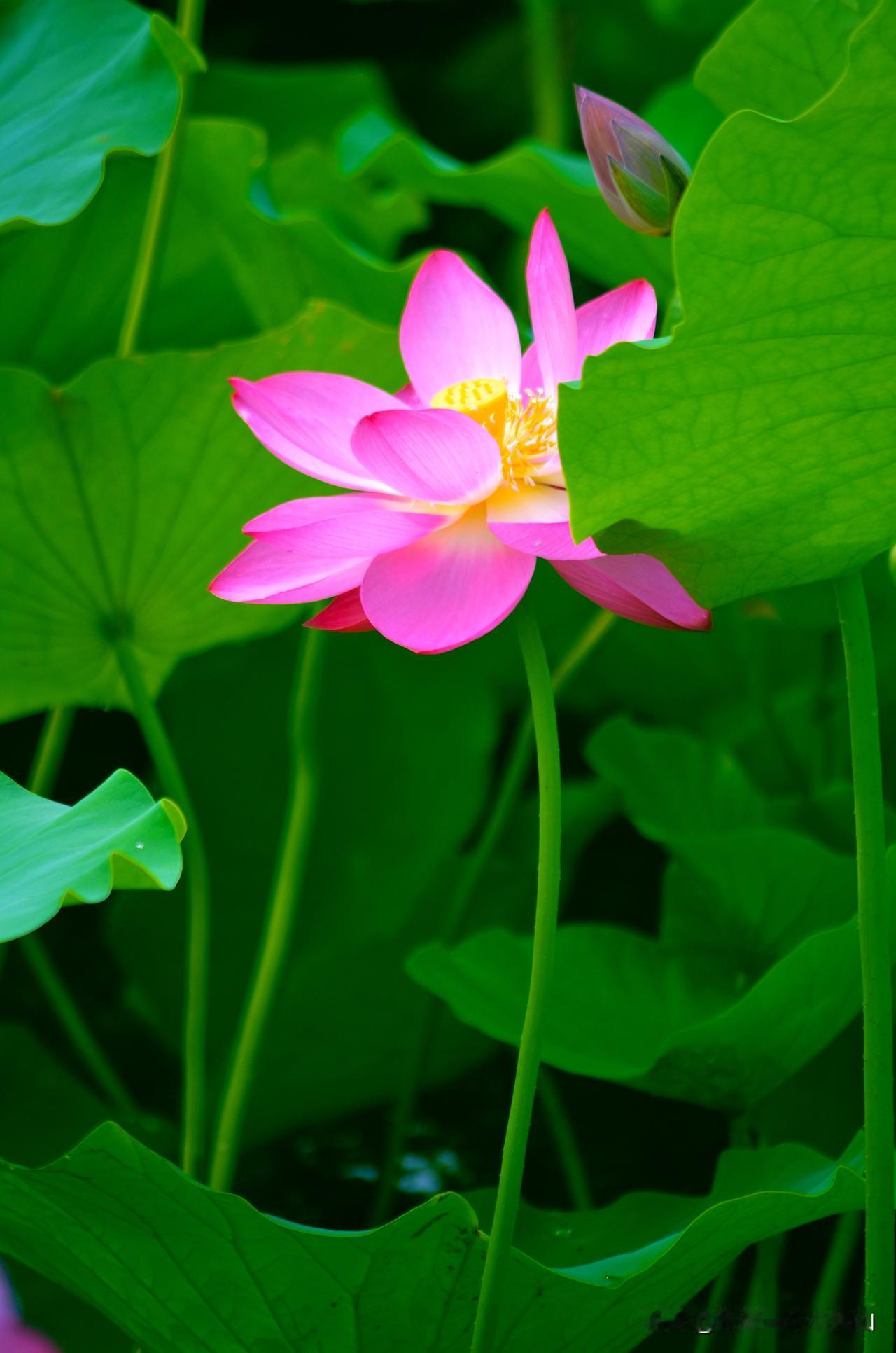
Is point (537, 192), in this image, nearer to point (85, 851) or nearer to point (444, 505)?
point (444, 505)

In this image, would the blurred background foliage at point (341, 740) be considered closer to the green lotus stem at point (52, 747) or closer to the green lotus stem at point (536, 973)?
the green lotus stem at point (52, 747)

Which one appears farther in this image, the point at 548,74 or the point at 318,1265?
the point at 548,74

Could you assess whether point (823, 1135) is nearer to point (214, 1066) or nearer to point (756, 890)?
point (756, 890)

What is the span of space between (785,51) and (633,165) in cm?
19

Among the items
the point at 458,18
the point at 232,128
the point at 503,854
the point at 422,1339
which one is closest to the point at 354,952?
the point at 503,854

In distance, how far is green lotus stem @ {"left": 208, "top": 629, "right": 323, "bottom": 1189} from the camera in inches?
24.0

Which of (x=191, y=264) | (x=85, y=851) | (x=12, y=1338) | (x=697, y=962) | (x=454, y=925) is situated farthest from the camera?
(x=191, y=264)

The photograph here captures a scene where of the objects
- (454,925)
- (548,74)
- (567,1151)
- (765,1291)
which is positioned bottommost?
(765,1291)

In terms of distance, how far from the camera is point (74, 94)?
72cm

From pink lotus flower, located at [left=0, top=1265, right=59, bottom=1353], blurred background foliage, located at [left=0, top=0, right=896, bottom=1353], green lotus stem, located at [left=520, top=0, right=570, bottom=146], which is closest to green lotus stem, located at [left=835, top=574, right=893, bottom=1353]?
blurred background foliage, located at [left=0, top=0, right=896, bottom=1353]

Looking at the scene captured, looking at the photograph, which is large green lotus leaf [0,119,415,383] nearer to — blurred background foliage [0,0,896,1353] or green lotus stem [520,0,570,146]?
blurred background foliage [0,0,896,1353]

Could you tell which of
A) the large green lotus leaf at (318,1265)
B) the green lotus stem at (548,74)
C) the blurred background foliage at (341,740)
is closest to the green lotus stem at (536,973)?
the large green lotus leaf at (318,1265)

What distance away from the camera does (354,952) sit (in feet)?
2.97

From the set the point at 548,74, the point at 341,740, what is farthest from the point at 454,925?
the point at 548,74
